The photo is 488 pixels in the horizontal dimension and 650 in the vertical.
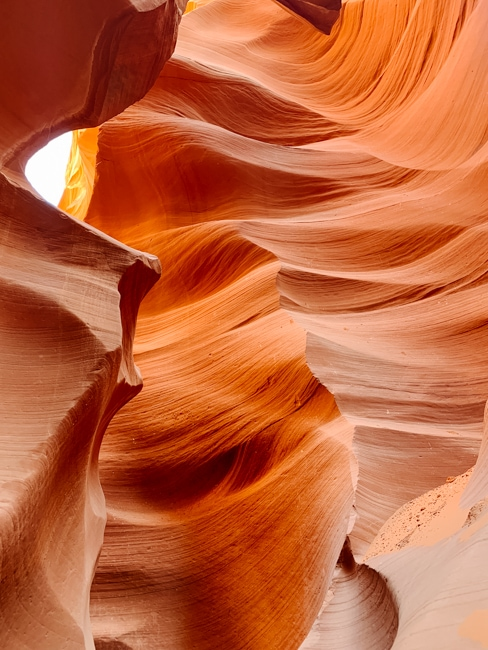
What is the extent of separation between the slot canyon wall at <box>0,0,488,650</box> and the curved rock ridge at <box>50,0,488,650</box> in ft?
0.04

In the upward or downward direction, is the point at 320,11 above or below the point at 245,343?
above

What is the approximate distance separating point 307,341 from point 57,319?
1.53m

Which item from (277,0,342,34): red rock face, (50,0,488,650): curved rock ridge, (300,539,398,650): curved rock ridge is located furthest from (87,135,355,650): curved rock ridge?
(277,0,342,34): red rock face

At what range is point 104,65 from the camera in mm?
2170

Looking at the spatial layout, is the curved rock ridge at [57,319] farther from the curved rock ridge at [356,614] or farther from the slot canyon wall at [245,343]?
the curved rock ridge at [356,614]

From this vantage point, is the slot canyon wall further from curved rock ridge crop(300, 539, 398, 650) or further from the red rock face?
the red rock face

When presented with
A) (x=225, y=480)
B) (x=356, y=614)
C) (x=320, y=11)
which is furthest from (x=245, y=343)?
(x=320, y=11)

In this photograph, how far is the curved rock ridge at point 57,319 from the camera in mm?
1490

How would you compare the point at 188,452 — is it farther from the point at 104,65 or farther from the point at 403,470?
the point at 104,65

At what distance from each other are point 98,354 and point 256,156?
3.31 m

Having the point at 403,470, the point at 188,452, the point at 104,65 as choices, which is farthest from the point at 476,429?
the point at 104,65

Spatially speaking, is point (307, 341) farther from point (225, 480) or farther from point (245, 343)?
point (225, 480)

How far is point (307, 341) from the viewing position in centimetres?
315

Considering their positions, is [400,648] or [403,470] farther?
[403,470]
